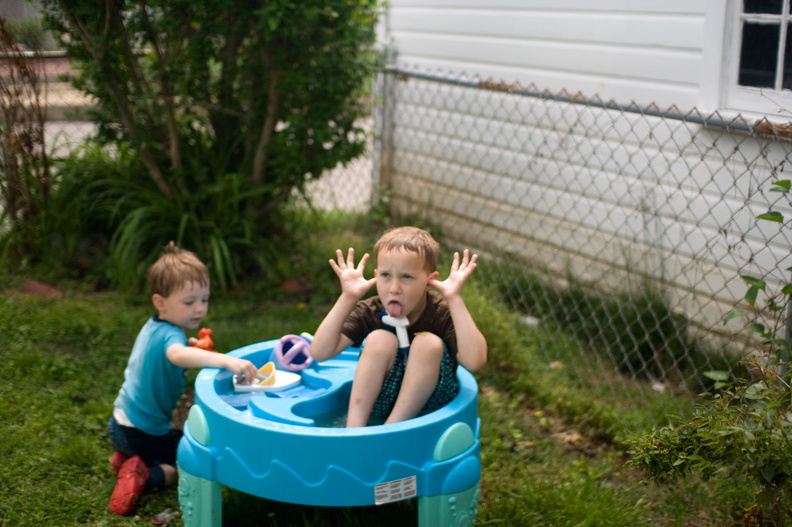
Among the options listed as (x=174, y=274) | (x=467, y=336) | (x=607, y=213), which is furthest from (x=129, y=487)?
(x=607, y=213)

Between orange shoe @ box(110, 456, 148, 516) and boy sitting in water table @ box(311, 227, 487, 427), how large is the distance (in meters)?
0.85

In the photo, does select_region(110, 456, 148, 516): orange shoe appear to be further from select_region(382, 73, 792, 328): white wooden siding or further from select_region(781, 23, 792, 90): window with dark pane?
select_region(781, 23, 792, 90): window with dark pane

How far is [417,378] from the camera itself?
298 cm

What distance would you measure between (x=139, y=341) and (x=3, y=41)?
2.76 m

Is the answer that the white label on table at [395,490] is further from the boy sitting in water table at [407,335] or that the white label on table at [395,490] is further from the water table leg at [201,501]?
the water table leg at [201,501]

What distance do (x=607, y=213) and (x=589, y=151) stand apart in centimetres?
44

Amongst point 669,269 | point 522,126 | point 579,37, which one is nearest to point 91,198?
point 522,126

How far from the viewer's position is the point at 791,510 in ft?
8.62

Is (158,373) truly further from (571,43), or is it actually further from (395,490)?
(571,43)

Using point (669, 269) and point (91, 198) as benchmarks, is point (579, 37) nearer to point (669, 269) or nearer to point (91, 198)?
point (669, 269)

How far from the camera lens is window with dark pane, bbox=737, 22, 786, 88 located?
13.6 feet

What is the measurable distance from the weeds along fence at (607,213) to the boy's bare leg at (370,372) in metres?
1.43

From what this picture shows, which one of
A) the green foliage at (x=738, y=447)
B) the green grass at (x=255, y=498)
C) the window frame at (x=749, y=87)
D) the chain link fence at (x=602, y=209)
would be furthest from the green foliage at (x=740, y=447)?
the window frame at (x=749, y=87)

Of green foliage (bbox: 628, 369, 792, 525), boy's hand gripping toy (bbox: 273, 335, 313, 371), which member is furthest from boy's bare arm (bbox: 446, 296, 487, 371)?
boy's hand gripping toy (bbox: 273, 335, 313, 371)
